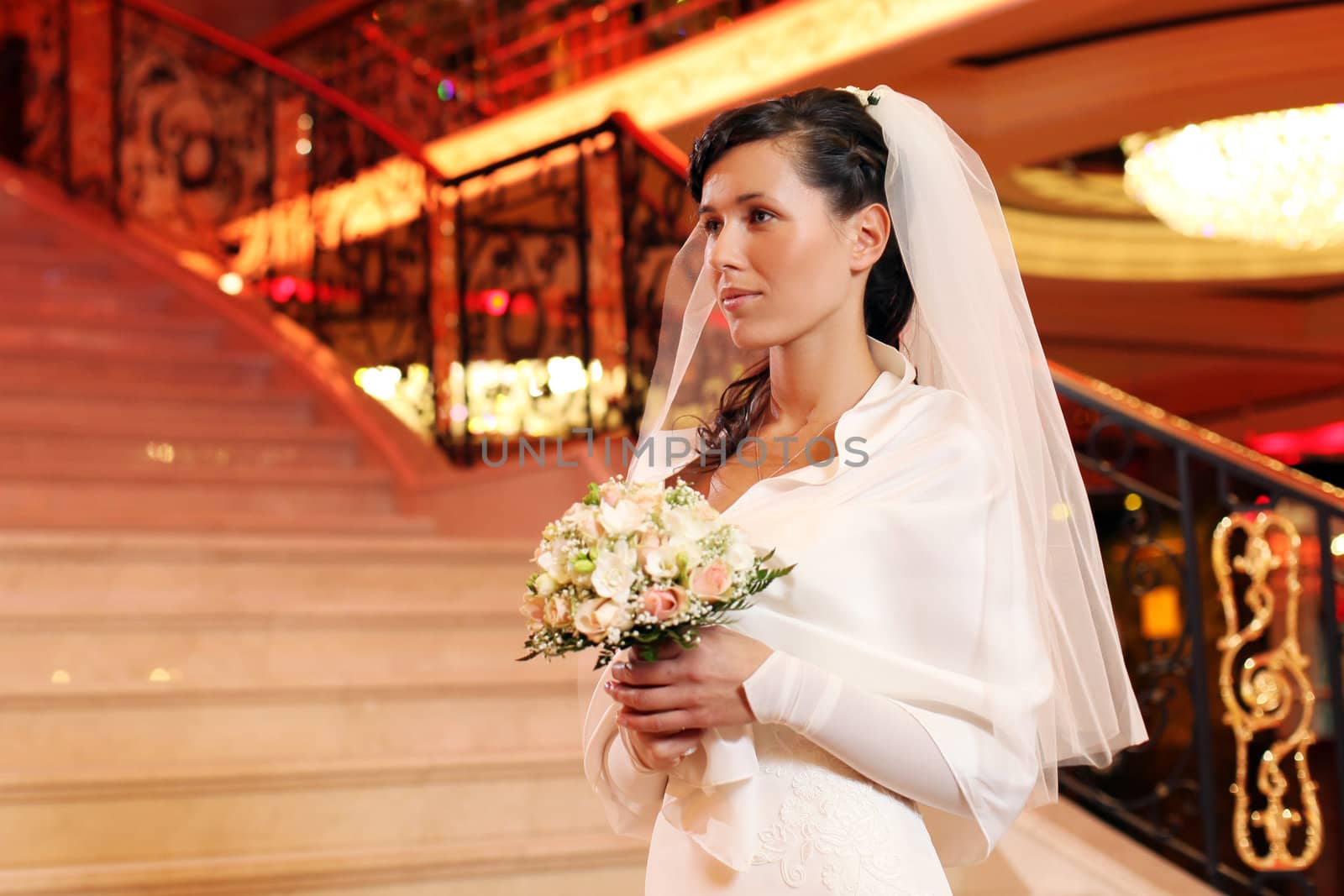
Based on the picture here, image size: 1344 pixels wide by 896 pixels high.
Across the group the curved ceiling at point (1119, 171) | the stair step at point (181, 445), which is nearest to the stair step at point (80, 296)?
the stair step at point (181, 445)

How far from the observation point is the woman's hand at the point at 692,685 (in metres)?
1.58

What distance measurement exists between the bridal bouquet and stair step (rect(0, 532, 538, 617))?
8.37 feet

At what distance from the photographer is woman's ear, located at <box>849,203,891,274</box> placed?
185 cm

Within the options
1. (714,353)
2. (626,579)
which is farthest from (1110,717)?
(714,353)

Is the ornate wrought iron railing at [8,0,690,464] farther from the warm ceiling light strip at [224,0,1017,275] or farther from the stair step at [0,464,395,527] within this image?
the stair step at [0,464,395,527]

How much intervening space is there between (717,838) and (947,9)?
216 inches

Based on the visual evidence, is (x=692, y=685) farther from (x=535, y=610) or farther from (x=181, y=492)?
(x=181, y=492)

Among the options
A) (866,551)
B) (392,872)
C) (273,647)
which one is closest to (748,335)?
(866,551)

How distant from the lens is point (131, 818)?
3.17 m

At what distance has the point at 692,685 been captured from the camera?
5.19 ft

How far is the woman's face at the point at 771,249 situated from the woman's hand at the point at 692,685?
0.42m

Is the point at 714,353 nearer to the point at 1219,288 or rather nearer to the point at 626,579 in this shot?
the point at 626,579

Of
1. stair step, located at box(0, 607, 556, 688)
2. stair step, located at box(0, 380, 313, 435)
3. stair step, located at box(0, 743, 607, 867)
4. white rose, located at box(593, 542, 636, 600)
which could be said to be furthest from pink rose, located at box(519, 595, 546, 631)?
stair step, located at box(0, 380, 313, 435)

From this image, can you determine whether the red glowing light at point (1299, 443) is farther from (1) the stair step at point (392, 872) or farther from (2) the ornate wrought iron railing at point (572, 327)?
(1) the stair step at point (392, 872)
